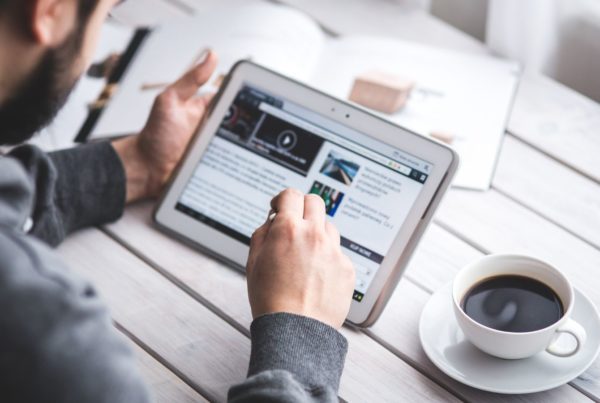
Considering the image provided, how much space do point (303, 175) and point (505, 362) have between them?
0.28m

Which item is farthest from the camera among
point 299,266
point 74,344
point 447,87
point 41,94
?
point 447,87

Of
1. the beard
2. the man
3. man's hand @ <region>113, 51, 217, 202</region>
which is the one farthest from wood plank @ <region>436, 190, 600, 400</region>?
the beard

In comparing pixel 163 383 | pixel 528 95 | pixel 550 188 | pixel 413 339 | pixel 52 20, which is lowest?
pixel 163 383

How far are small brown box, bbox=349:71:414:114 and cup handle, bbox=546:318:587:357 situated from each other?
1.31 ft

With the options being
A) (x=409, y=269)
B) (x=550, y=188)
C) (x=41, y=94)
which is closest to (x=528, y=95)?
(x=550, y=188)

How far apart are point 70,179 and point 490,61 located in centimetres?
60

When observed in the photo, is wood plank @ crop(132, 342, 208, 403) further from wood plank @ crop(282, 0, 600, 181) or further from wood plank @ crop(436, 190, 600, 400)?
wood plank @ crop(282, 0, 600, 181)

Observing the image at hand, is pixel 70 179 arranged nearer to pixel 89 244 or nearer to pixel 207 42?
pixel 89 244

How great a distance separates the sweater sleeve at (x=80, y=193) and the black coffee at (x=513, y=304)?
41 cm

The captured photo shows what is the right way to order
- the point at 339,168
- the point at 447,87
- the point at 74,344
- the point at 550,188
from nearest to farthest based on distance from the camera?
the point at 74,344 < the point at 339,168 < the point at 550,188 < the point at 447,87

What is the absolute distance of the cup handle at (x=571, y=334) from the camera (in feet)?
2.48

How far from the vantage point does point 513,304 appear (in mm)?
792

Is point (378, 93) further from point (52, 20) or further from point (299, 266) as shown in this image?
point (52, 20)

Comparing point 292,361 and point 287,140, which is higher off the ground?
point 287,140
